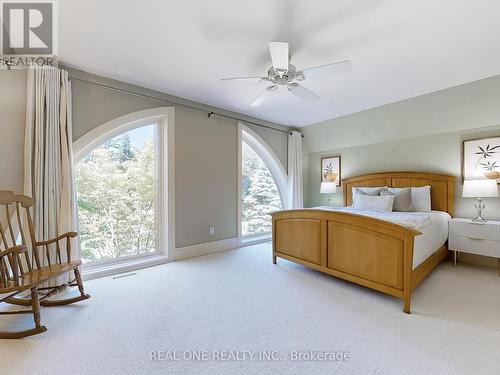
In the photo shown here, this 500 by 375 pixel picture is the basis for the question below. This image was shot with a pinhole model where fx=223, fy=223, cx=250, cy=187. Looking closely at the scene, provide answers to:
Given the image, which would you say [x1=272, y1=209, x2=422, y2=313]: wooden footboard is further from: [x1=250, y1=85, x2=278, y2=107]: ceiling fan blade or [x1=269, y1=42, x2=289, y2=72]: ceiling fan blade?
[x1=269, y1=42, x2=289, y2=72]: ceiling fan blade

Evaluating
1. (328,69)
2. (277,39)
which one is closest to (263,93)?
(277,39)

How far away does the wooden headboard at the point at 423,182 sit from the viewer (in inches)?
134

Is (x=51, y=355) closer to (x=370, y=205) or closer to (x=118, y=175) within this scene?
(x=118, y=175)

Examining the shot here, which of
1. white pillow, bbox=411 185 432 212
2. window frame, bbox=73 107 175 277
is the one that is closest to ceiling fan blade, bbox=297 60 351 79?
window frame, bbox=73 107 175 277

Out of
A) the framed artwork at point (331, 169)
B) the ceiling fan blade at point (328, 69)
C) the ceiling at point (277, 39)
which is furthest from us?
the framed artwork at point (331, 169)

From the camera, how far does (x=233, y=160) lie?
4.09 metres

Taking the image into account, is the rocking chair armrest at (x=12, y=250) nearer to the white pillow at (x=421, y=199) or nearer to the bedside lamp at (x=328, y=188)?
the bedside lamp at (x=328, y=188)

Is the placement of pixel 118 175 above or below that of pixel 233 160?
below

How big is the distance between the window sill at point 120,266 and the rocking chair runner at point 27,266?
1.36ft

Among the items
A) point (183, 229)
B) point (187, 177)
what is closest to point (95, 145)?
point (187, 177)

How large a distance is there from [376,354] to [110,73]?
12.6ft

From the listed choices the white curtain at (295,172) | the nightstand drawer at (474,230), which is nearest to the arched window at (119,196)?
the white curtain at (295,172)

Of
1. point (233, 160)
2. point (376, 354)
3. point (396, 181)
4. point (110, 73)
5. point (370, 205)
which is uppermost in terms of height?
point (110, 73)

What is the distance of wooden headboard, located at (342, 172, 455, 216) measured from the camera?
3.41 m
